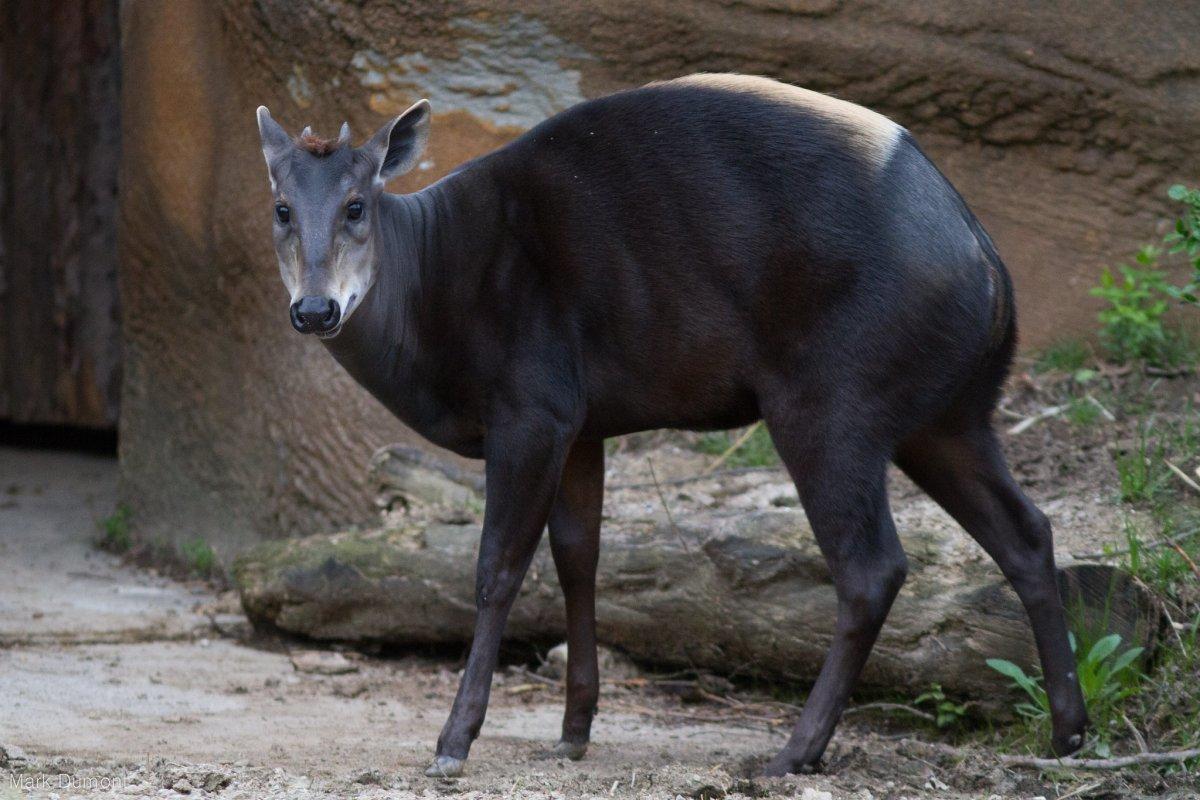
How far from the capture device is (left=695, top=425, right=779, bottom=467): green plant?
651 centimetres

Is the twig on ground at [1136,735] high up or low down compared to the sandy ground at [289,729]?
up

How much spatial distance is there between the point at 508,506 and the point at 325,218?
101cm

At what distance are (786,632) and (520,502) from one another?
1.28m

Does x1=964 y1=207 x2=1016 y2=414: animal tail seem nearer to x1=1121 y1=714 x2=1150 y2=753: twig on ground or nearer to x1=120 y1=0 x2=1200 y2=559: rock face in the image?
x1=1121 y1=714 x2=1150 y2=753: twig on ground

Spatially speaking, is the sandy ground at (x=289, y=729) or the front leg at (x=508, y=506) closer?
the sandy ground at (x=289, y=729)

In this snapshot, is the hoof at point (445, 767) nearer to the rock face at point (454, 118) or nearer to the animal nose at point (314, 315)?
the animal nose at point (314, 315)

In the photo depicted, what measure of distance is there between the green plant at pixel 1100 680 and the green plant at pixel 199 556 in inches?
179

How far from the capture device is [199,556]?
7547 mm

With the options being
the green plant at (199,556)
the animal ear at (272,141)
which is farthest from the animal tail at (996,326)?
the green plant at (199,556)

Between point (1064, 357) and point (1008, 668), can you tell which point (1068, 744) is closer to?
point (1008, 668)

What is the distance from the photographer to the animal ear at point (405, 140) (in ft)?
14.2

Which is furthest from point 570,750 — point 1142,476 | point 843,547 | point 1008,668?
point 1142,476

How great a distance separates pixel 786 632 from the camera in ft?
16.2

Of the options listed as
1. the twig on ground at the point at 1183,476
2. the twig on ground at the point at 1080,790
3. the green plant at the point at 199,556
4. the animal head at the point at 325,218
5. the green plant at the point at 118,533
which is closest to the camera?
the twig on ground at the point at 1080,790
